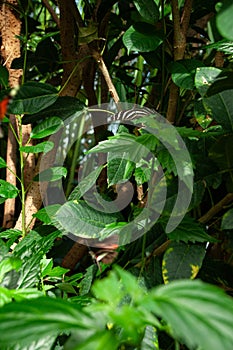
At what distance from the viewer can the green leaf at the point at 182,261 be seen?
0.58 metres

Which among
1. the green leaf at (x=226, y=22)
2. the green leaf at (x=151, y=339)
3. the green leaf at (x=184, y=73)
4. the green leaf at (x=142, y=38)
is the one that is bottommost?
the green leaf at (x=151, y=339)

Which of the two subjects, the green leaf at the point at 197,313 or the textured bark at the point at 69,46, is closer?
the green leaf at the point at 197,313

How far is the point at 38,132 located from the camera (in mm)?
730

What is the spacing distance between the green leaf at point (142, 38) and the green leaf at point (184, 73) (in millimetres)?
47

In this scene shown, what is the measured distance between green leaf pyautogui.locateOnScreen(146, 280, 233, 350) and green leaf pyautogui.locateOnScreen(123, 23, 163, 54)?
1.50 ft

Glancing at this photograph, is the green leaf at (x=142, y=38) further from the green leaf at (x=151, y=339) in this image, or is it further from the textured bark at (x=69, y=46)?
the green leaf at (x=151, y=339)

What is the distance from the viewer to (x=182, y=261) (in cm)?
59

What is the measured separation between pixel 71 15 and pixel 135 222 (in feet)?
1.55

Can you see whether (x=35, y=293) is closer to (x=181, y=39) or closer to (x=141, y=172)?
(x=141, y=172)

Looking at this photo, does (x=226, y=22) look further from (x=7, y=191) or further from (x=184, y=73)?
(x=7, y=191)

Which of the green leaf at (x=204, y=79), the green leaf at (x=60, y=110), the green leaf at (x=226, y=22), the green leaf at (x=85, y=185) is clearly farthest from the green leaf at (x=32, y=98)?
the green leaf at (x=226, y=22)

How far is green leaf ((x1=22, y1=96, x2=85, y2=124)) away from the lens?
753mm

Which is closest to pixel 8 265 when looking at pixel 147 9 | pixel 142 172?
pixel 142 172

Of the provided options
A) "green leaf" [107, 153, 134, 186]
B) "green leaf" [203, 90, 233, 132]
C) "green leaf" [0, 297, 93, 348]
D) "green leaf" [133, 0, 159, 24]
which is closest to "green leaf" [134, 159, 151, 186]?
"green leaf" [107, 153, 134, 186]
